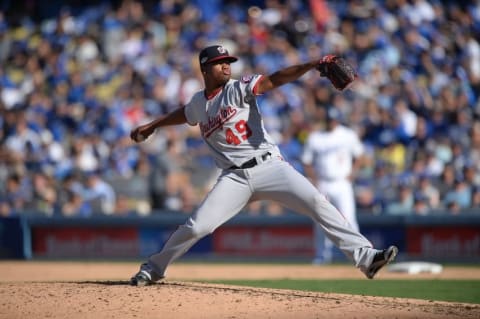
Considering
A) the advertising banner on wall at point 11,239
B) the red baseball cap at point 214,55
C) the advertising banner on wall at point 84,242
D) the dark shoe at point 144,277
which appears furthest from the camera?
the advertising banner on wall at point 11,239

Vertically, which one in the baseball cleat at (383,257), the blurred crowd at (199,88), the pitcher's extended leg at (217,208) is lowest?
the baseball cleat at (383,257)

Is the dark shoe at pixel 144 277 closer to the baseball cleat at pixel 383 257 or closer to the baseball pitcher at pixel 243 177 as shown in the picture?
the baseball pitcher at pixel 243 177

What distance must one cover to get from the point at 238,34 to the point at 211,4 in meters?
1.68

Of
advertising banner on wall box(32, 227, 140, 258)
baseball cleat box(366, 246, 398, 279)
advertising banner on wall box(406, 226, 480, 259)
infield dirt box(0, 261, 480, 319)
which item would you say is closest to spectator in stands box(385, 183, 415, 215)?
advertising banner on wall box(406, 226, 480, 259)

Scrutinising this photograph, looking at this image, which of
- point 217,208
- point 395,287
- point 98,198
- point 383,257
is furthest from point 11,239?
point 383,257

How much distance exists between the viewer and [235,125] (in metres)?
7.17

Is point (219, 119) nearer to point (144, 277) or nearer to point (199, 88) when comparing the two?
point (144, 277)

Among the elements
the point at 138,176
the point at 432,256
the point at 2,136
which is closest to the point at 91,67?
the point at 2,136

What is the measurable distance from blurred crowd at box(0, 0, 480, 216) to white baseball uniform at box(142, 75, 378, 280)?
572cm

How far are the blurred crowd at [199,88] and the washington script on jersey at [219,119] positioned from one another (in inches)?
225

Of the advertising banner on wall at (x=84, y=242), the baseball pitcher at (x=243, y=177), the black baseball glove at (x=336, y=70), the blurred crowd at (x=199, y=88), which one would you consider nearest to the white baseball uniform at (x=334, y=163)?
the blurred crowd at (x=199, y=88)

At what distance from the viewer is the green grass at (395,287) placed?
8.66 m

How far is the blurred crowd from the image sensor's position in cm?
1439

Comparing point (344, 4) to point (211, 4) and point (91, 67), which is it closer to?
point (211, 4)
